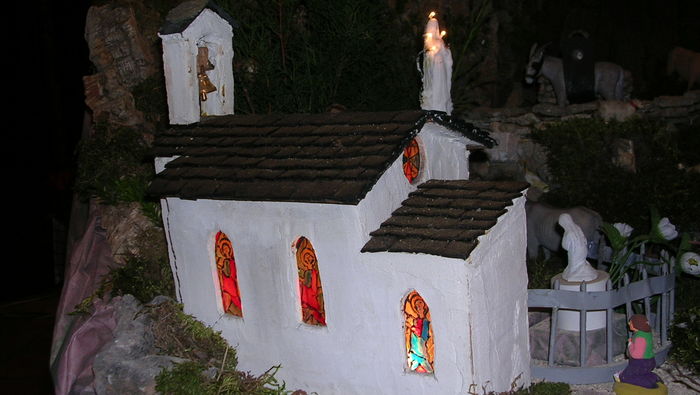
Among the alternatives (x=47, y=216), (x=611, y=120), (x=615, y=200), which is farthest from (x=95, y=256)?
(x=611, y=120)

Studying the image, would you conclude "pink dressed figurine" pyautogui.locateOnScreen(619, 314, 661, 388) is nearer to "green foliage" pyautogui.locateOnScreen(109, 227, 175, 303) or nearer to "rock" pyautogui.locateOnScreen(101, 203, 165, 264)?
"green foliage" pyautogui.locateOnScreen(109, 227, 175, 303)

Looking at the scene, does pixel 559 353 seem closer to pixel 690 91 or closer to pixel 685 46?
pixel 690 91

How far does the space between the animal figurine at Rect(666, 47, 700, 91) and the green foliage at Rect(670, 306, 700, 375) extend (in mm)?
12233

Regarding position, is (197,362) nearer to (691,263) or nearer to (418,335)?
(418,335)

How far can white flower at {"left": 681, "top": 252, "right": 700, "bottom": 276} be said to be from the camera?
10.2 meters

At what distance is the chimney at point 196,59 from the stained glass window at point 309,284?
3247 mm

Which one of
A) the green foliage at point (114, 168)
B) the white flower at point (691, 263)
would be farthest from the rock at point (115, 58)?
the white flower at point (691, 263)

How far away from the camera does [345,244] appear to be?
802cm

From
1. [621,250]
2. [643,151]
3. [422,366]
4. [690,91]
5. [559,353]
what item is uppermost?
[690,91]

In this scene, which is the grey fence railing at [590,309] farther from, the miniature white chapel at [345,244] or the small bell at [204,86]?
the small bell at [204,86]

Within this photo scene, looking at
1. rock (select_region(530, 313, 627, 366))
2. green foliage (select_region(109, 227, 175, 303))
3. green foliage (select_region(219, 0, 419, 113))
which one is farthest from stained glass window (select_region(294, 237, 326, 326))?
green foliage (select_region(219, 0, 419, 113))

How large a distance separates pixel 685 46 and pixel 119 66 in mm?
17943

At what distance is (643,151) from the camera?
1670 centimetres

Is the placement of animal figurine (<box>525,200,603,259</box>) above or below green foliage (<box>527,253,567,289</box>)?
above
